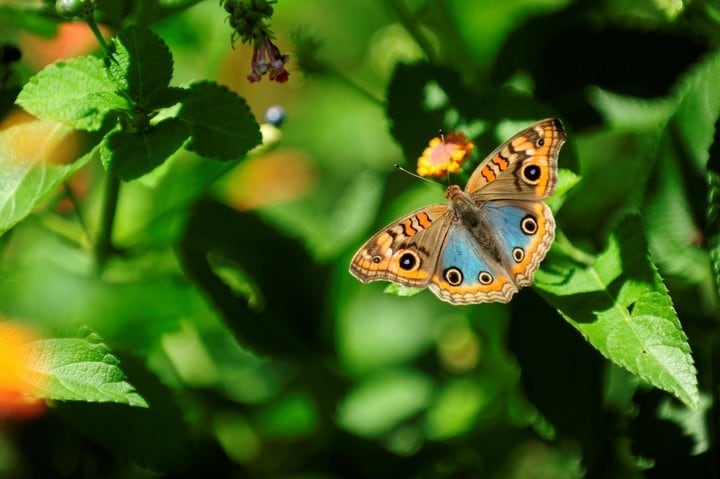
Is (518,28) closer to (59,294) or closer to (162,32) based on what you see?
(162,32)

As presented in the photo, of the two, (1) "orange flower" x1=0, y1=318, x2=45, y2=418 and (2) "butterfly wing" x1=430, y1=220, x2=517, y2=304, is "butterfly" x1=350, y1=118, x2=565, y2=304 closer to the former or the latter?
(2) "butterfly wing" x1=430, y1=220, x2=517, y2=304

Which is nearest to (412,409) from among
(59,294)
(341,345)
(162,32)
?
(341,345)

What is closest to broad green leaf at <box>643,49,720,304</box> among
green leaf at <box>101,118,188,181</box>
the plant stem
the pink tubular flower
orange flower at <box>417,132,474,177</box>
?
orange flower at <box>417,132,474,177</box>

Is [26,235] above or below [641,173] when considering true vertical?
above

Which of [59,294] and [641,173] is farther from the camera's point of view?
[641,173]

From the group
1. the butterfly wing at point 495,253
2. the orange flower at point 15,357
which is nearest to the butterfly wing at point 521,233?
the butterfly wing at point 495,253

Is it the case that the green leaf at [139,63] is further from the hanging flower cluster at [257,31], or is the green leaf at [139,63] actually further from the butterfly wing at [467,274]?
the butterfly wing at [467,274]

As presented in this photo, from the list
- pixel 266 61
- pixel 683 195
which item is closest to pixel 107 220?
pixel 266 61
